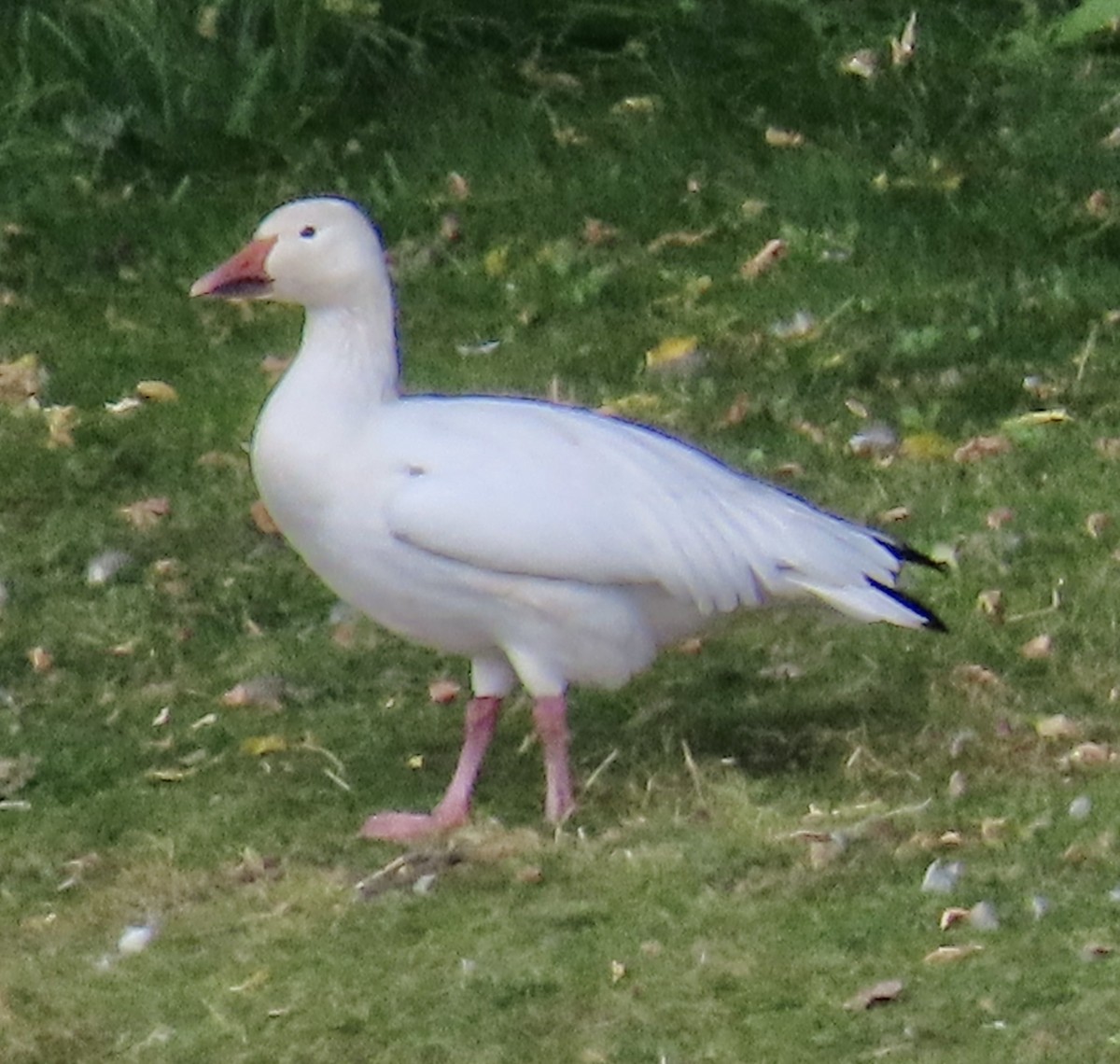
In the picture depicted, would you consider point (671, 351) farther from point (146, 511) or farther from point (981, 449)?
point (146, 511)

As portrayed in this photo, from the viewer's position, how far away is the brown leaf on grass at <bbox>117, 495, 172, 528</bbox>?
6.55m

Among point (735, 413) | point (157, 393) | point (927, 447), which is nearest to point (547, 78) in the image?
point (157, 393)

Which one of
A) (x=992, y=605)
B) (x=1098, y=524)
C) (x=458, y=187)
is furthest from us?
(x=458, y=187)

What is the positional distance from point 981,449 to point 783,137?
2.21 metres

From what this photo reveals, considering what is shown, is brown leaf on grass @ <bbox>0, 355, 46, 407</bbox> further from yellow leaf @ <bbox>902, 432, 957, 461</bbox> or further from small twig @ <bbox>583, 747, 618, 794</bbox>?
small twig @ <bbox>583, 747, 618, 794</bbox>

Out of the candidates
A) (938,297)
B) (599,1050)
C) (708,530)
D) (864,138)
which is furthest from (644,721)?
(864,138)

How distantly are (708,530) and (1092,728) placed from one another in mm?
869

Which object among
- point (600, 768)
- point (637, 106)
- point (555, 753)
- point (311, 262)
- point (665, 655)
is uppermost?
point (311, 262)

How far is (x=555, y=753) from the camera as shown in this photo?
484 centimetres

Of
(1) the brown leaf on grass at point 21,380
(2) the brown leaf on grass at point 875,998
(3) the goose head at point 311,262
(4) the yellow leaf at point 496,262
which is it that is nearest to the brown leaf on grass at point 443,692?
(3) the goose head at point 311,262

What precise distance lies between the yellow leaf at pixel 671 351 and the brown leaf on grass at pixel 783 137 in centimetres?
123

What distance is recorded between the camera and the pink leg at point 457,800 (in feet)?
15.8

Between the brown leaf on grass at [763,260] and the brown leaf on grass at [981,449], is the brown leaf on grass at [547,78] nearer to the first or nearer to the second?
the brown leaf on grass at [763,260]

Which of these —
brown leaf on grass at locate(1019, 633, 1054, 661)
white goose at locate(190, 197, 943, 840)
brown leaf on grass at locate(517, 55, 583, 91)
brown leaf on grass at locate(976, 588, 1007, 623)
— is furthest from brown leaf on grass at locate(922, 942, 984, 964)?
brown leaf on grass at locate(517, 55, 583, 91)
